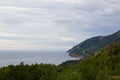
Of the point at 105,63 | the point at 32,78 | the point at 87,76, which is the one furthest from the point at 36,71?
the point at 105,63

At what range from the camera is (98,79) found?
77000mm

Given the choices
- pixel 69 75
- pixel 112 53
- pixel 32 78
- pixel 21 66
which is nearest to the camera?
pixel 69 75

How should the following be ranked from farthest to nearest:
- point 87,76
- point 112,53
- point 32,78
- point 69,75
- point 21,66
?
point 112,53 → point 21,66 → point 32,78 → point 87,76 → point 69,75

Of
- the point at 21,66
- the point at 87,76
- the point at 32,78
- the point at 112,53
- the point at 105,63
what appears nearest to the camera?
the point at 87,76

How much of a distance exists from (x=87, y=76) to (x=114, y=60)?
5281cm

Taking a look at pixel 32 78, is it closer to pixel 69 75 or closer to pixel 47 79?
pixel 47 79

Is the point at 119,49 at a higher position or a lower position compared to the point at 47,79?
higher

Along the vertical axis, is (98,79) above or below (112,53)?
below

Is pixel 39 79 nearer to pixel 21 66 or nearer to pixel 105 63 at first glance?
pixel 21 66

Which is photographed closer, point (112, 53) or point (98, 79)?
point (98, 79)

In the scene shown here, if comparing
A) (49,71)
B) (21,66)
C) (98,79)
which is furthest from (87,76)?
(21,66)

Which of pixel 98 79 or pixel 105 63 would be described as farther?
pixel 105 63

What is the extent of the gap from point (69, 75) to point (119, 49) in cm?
8478

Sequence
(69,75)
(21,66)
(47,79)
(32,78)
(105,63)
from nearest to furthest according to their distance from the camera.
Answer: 1. (69,75)
2. (47,79)
3. (32,78)
4. (21,66)
5. (105,63)
